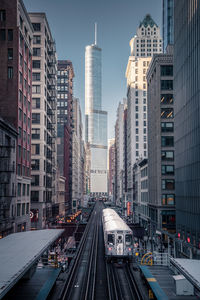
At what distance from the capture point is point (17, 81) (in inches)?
1722

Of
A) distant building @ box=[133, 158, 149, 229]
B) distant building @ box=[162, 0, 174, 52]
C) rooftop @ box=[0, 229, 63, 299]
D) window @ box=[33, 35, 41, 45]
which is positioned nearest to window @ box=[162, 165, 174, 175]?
distant building @ box=[133, 158, 149, 229]

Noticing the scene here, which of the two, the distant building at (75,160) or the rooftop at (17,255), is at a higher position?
the distant building at (75,160)

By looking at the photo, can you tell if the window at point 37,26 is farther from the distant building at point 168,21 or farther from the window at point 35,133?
the distant building at point 168,21

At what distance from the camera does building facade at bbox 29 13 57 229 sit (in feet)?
205

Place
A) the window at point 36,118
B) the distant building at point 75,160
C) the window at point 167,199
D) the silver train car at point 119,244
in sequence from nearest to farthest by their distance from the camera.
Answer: the silver train car at point 119,244
the window at point 167,199
the window at point 36,118
the distant building at point 75,160

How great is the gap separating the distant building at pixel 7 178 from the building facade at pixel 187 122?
19987 mm

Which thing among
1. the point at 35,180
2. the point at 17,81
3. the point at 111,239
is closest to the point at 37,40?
the point at 17,81

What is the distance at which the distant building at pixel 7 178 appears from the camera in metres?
36.2

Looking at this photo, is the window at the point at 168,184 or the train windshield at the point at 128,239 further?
the window at the point at 168,184

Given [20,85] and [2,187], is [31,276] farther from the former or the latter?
[20,85]

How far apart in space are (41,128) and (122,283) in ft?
140

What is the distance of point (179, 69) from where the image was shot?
147ft

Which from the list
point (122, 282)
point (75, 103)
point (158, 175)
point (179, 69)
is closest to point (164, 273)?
point (122, 282)

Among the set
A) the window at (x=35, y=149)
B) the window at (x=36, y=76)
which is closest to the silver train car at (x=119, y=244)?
the window at (x=35, y=149)
